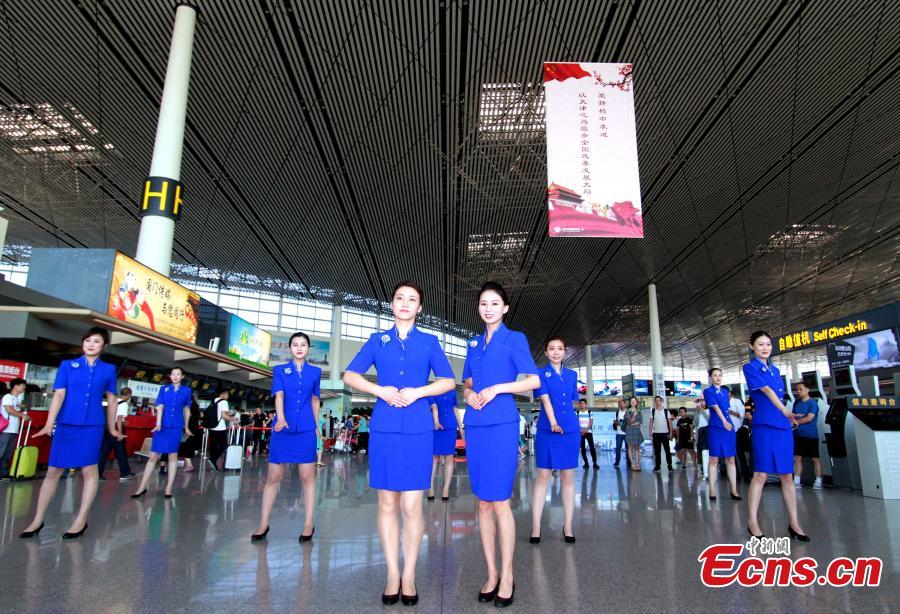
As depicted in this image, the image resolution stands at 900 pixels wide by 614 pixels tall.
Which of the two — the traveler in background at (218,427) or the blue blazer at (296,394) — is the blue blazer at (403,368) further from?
the traveler in background at (218,427)

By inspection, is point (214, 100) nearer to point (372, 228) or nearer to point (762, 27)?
point (372, 228)

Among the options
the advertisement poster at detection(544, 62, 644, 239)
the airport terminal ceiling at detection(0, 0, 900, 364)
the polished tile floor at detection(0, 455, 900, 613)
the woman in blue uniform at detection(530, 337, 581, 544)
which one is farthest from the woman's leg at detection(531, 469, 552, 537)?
the airport terminal ceiling at detection(0, 0, 900, 364)

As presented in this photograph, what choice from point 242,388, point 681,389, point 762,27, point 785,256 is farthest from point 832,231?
point 681,389

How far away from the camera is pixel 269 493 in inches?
170

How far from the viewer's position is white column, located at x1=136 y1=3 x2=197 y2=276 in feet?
34.4

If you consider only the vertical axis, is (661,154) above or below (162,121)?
above

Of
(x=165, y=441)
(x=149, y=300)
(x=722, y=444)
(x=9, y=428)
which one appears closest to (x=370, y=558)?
(x=165, y=441)

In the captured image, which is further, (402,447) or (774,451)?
(774,451)

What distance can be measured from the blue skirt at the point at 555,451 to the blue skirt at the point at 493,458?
1.77 m

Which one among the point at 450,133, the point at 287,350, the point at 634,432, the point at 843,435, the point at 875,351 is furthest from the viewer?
the point at 287,350

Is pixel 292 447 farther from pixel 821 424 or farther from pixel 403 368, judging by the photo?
pixel 821 424

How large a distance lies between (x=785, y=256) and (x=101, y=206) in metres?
30.5

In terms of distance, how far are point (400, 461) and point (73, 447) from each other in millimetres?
3327

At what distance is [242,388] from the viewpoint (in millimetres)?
20891
